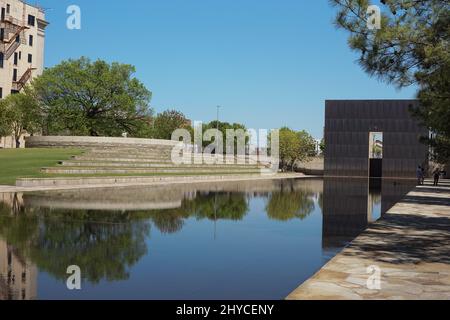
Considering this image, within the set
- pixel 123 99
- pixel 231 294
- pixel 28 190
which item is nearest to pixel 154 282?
pixel 231 294

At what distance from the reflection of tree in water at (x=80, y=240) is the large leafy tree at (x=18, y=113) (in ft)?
132

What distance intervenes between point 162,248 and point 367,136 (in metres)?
66.8

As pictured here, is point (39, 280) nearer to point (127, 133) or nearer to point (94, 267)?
point (94, 267)

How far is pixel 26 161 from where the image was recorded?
36469mm

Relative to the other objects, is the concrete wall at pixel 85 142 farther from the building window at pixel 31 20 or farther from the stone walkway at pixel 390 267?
the stone walkway at pixel 390 267

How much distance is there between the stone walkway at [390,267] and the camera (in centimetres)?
659

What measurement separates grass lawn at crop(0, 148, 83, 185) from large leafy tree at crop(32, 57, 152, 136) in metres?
9.21

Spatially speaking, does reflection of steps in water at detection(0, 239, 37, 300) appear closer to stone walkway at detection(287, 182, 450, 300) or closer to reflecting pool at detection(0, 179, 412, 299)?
reflecting pool at detection(0, 179, 412, 299)

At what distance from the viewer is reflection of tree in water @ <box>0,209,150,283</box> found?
26.6 ft

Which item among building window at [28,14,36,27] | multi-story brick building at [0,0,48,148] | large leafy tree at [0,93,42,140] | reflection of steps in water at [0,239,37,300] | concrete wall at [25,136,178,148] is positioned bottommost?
reflection of steps in water at [0,239,37,300]

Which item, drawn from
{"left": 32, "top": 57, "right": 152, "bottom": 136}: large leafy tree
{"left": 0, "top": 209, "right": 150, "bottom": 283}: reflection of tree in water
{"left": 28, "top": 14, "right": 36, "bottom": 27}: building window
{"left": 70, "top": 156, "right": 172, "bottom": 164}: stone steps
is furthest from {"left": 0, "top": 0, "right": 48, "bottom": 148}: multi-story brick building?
{"left": 0, "top": 209, "right": 150, "bottom": 283}: reflection of tree in water

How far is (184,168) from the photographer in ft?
156

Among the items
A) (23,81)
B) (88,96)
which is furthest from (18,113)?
(23,81)

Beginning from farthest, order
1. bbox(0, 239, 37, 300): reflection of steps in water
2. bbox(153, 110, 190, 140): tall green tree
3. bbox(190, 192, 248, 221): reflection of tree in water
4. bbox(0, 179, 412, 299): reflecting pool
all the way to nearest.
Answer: bbox(153, 110, 190, 140): tall green tree, bbox(190, 192, 248, 221): reflection of tree in water, bbox(0, 179, 412, 299): reflecting pool, bbox(0, 239, 37, 300): reflection of steps in water
